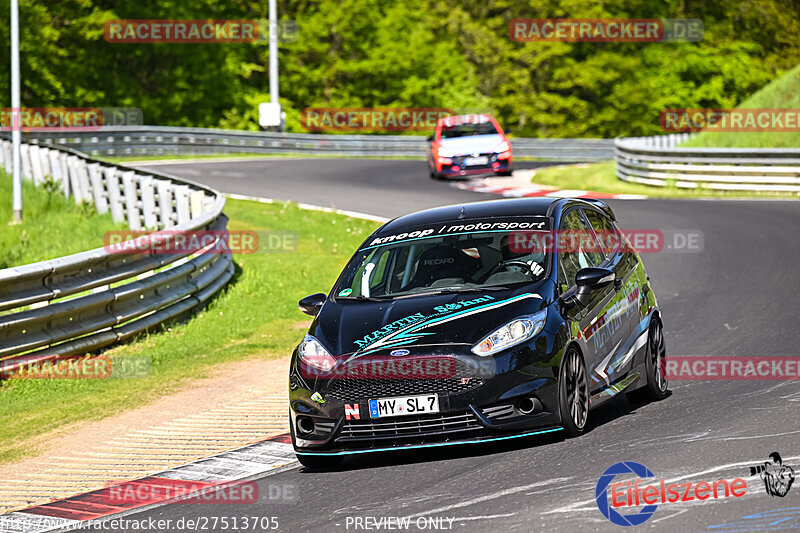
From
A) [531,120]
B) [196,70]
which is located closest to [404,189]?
[196,70]

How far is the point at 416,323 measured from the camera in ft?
25.2

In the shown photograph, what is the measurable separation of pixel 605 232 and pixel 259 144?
34.9 m

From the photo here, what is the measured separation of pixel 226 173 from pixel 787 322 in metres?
23.0

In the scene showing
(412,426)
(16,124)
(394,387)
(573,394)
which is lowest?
(412,426)

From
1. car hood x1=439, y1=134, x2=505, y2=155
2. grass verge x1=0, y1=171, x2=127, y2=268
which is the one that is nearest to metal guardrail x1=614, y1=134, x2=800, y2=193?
car hood x1=439, y1=134, x2=505, y2=155

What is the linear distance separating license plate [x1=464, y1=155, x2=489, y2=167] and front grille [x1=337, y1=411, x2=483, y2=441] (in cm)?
2361

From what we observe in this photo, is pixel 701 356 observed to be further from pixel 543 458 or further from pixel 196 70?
pixel 196 70

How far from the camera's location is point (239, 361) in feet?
38.5

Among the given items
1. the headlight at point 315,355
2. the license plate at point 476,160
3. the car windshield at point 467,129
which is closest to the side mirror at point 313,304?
the headlight at point 315,355

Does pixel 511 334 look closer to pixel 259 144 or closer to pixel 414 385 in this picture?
pixel 414 385

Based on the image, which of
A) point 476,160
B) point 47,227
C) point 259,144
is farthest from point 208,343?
point 259,144

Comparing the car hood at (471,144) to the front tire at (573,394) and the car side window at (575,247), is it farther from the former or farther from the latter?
the front tire at (573,394)

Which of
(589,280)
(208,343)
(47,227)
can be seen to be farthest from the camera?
(47,227)

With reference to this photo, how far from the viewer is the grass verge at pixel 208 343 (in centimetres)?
984
